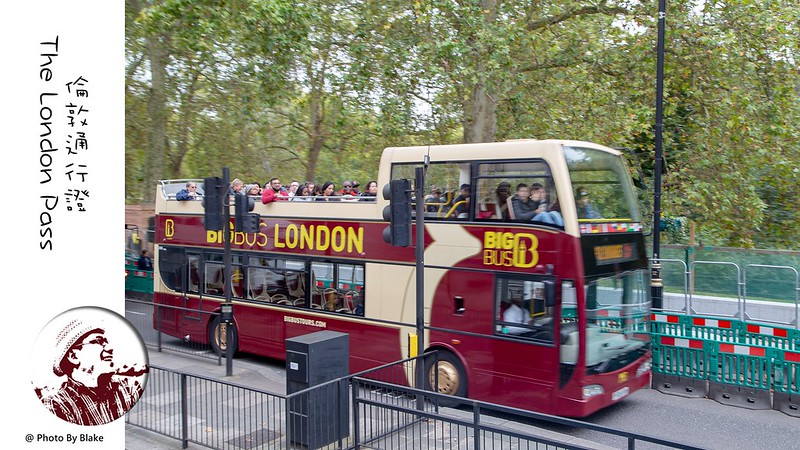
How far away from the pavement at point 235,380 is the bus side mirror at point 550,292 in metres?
1.56

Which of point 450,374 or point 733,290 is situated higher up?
point 733,290

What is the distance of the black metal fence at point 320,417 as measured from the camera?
7051 millimetres

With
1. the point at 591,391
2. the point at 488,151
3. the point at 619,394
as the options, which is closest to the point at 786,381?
the point at 619,394

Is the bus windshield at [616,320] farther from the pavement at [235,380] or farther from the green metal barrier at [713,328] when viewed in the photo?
the green metal barrier at [713,328]

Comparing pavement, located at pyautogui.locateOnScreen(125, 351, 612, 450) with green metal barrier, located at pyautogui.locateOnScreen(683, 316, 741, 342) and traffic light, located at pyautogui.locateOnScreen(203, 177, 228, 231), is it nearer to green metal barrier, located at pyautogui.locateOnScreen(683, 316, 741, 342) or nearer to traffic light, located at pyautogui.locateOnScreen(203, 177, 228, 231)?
traffic light, located at pyautogui.locateOnScreen(203, 177, 228, 231)

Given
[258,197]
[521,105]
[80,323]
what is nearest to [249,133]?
[521,105]

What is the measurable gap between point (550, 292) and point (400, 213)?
2.13 m

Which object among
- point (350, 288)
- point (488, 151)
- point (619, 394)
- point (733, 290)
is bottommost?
point (619, 394)

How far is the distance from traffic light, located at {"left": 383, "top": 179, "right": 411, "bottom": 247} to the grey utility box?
4.97ft

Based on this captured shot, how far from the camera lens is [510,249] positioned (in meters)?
9.18

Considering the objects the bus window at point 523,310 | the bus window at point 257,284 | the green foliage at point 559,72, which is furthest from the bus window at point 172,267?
the bus window at point 523,310

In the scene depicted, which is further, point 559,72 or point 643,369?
point 559,72

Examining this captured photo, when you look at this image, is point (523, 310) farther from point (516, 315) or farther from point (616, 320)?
point (616, 320)

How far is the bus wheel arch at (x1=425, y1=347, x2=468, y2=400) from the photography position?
32.2ft
